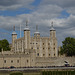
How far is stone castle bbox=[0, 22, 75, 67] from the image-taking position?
9344cm

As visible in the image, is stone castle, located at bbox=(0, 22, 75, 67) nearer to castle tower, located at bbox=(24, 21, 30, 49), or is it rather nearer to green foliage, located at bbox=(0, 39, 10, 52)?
castle tower, located at bbox=(24, 21, 30, 49)

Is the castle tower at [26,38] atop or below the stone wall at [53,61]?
atop

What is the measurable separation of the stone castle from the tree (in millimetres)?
4965

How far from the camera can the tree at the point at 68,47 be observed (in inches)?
4710

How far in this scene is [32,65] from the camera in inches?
3794

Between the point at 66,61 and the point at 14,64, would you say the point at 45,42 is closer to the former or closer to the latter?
the point at 66,61

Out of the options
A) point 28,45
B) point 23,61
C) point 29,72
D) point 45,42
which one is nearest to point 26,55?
point 23,61

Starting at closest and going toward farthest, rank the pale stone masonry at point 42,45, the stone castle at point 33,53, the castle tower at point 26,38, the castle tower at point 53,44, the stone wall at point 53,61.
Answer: the stone castle at point 33,53 < the stone wall at point 53,61 < the castle tower at point 26,38 < the pale stone masonry at point 42,45 < the castle tower at point 53,44

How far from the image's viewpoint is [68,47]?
120125 millimetres

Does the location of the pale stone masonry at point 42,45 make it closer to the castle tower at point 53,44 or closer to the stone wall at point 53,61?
the castle tower at point 53,44

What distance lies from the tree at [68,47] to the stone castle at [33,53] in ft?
16.3

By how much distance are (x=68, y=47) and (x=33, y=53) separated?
1089 inches

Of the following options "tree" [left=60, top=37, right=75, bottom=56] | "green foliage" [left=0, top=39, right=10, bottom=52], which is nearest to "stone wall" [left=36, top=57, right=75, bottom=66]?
"tree" [left=60, top=37, right=75, bottom=56]

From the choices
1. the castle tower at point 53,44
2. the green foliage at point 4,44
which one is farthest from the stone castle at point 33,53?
the green foliage at point 4,44
